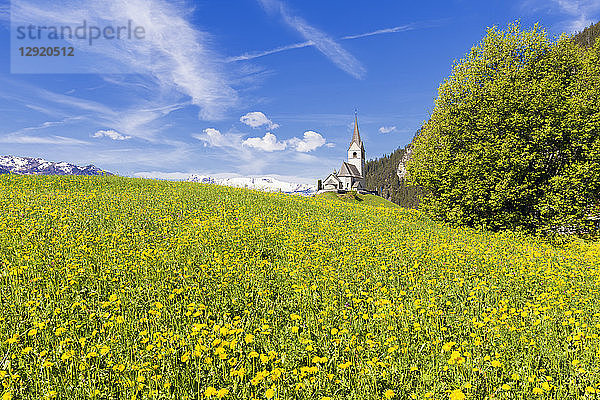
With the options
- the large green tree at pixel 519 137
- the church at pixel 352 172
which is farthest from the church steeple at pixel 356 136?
the large green tree at pixel 519 137

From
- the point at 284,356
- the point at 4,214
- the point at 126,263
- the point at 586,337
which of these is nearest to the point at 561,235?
the point at 586,337

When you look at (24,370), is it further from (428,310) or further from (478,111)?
(478,111)

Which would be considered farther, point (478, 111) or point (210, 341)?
point (478, 111)

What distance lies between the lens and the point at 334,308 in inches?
241

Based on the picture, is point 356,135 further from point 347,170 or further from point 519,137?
point 519,137

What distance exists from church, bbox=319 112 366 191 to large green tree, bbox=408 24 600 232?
93685 millimetres

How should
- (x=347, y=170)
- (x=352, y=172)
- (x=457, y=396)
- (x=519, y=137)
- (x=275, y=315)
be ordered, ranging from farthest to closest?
1. (x=352, y=172)
2. (x=347, y=170)
3. (x=519, y=137)
4. (x=275, y=315)
5. (x=457, y=396)

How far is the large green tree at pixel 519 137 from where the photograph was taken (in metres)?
16.3

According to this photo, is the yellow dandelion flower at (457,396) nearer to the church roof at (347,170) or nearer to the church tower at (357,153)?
the church roof at (347,170)

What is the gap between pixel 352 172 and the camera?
119 meters

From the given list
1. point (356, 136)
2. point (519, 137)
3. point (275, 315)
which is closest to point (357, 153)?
point (356, 136)

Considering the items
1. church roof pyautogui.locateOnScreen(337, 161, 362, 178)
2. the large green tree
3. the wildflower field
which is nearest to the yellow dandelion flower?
the wildflower field

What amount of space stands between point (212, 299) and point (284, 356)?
2.38m

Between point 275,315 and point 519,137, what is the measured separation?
17273mm
